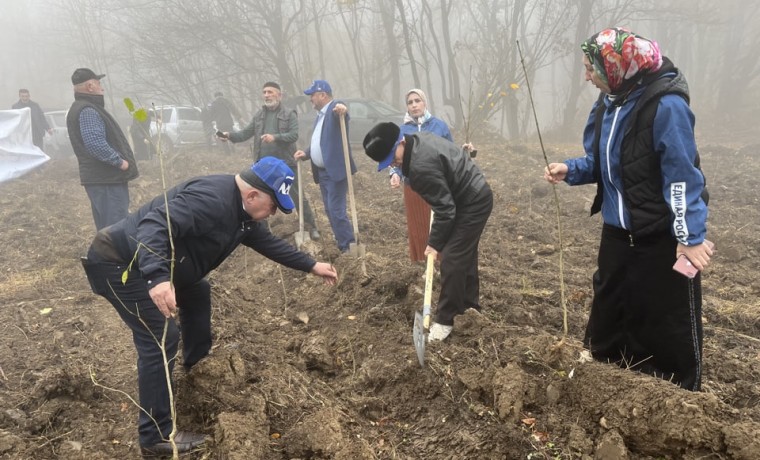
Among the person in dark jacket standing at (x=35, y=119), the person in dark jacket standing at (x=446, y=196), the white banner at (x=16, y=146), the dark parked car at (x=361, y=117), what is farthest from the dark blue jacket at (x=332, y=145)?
the person in dark jacket standing at (x=35, y=119)

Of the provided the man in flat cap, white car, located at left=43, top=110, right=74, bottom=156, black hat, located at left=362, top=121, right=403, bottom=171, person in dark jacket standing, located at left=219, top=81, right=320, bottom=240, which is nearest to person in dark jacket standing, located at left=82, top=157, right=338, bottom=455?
black hat, located at left=362, top=121, right=403, bottom=171

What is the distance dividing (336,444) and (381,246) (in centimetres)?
386

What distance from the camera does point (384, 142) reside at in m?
3.31

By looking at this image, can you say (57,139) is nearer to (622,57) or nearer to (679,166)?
(622,57)

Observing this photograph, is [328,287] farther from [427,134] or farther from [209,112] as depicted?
[209,112]

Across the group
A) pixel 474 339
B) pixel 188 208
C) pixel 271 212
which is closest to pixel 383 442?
pixel 474 339

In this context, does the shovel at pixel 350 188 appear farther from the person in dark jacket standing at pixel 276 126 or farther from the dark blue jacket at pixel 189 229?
the dark blue jacket at pixel 189 229

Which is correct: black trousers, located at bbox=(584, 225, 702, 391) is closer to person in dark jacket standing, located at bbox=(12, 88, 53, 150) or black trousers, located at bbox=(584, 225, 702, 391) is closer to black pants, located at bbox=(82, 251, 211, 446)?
black pants, located at bbox=(82, 251, 211, 446)

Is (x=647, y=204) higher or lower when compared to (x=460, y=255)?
higher

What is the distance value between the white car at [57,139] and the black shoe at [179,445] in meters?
16.2

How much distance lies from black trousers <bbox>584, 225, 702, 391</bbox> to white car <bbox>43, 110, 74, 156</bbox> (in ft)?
57.2

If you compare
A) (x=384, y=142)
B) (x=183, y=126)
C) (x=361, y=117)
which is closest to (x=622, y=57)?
Answer: (x=384, y=142)

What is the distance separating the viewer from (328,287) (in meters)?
4.80

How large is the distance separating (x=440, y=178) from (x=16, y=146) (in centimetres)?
1190
